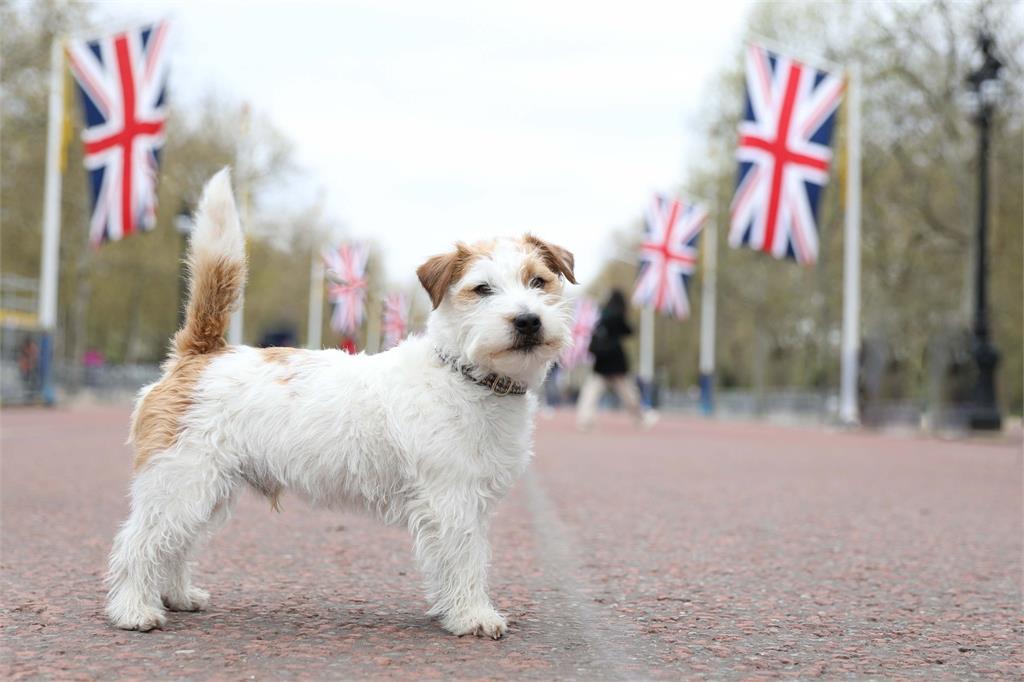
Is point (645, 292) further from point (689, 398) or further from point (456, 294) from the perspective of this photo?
point (456, 294)

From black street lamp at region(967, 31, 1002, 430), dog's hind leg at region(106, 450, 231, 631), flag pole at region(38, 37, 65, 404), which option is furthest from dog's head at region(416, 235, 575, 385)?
flag pole at region(38, 37, 65, 404)

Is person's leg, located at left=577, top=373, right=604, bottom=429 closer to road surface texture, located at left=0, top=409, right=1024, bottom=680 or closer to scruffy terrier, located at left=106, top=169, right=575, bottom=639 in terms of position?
road surface texture, located at left=0, top=409, right=1024, bottom=680

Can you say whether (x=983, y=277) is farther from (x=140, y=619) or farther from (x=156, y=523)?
(x=140, y=619)

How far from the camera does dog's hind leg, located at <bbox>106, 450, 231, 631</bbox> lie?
413 cm

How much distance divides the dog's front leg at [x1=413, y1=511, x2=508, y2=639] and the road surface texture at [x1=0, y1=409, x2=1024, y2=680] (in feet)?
0.22

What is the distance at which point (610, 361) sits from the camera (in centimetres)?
2047

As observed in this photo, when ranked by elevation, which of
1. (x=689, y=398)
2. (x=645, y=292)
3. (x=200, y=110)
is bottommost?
(x=689, y=398)

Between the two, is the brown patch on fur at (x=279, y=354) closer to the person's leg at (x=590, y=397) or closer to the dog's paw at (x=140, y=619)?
the dog's paw at (x=140, y=619)

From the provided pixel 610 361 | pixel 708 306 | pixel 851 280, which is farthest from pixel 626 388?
pixel 708 306

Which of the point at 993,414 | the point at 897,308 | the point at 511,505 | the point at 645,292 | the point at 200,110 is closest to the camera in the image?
the point at 511,505

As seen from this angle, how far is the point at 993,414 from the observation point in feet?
70.1

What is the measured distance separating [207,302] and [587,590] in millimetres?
2058

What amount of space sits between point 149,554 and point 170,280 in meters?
47.5

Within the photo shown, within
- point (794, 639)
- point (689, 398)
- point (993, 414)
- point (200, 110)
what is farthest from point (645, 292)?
point (794, 639)
